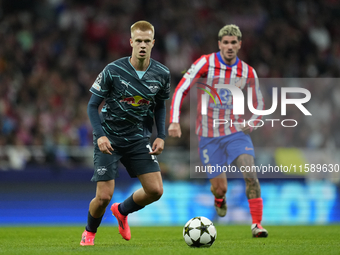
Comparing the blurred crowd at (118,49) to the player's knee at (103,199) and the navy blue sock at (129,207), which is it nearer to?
the navy blue sock at (129,207)

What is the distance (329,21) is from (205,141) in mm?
11135

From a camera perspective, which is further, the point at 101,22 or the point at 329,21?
the point at 329,21

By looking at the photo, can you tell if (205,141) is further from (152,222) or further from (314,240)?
(152,222)

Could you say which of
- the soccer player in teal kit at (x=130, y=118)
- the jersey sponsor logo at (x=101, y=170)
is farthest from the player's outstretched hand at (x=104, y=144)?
the jersey sponsor logo at (x=101, y=170)

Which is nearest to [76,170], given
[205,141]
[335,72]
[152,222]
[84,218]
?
[84,218]

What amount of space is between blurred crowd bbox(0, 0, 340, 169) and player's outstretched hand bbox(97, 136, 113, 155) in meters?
6.06

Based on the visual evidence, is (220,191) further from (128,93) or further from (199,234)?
(128,93)

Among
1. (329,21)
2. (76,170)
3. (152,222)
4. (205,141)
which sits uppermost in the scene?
(329,21)

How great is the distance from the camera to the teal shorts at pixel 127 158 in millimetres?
5531

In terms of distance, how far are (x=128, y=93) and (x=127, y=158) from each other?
685 mm

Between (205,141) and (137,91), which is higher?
(137,91)

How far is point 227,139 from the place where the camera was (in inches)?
279

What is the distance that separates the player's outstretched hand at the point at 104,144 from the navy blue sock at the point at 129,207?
87 cm

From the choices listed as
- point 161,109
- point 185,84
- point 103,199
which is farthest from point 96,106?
point 185,84
